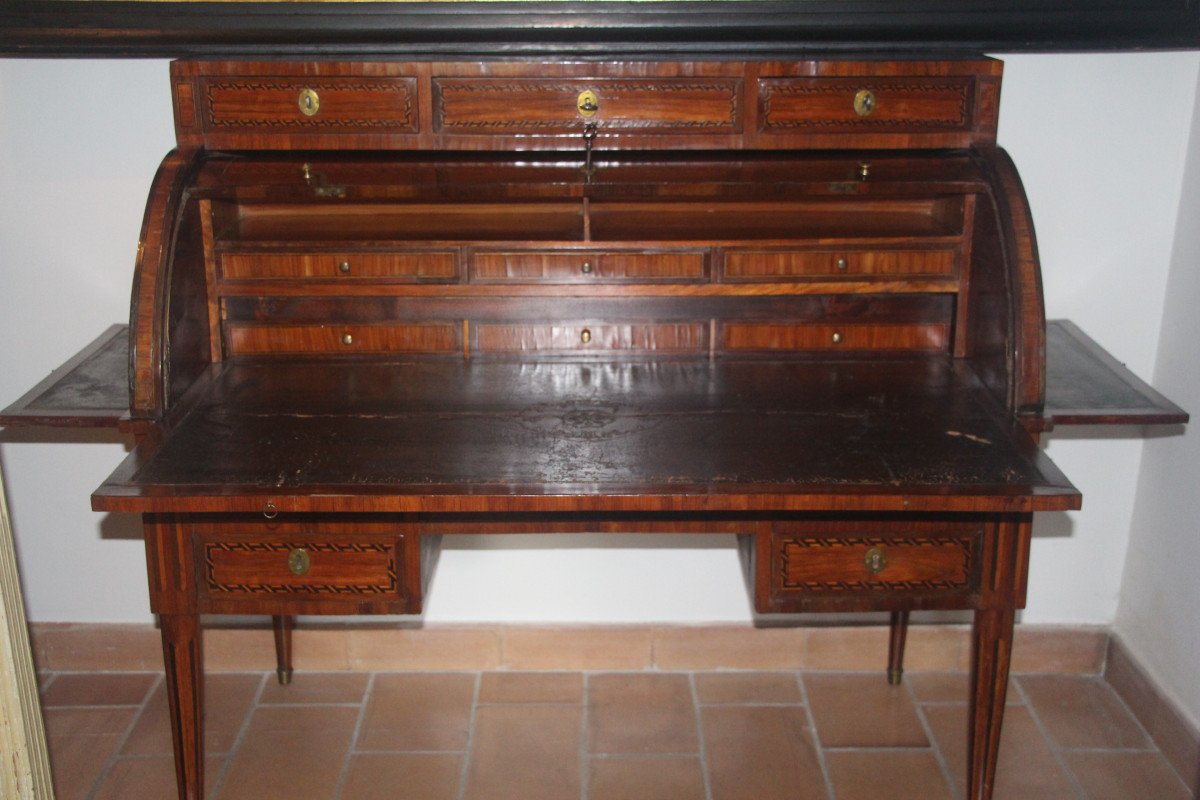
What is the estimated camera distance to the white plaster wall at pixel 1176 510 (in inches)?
113

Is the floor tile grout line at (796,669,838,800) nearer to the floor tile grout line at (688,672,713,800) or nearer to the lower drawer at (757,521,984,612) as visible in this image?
the floor tile grout line at (688,672,713,800)

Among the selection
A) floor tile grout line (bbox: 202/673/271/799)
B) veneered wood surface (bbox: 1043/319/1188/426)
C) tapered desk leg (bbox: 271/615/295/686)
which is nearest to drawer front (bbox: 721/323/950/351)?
veneered wood surface (bbox: 1043/319/1188/426)

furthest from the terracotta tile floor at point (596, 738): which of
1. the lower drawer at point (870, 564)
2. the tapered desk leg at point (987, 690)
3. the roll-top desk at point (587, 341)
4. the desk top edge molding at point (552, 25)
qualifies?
the desk top edge molding at point (552, 25)

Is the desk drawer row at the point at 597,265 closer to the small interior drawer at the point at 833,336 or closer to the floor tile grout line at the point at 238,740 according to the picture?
the small interior drawer at the point at 833,336

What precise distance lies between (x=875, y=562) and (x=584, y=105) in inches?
44.4

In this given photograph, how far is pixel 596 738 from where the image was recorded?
3055mm

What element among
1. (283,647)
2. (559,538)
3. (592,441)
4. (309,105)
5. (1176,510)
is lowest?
(283,647)

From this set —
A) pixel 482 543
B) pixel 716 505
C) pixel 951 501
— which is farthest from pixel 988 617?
pixel 482 543

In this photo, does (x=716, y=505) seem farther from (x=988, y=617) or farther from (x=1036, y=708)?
(x=1036, y=708)

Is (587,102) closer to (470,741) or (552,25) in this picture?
(552,25)

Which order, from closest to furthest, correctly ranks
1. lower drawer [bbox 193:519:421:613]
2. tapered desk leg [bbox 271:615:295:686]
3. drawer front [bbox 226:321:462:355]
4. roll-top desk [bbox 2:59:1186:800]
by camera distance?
roll-top desk [bbox 2:59:1186:800], lower drawer [bbox 193:519:421:613], drawer front [bbox 226:321:462:355], tapered desk leg [bbox 271:615:295:686]

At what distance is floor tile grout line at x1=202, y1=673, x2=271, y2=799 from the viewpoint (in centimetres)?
289

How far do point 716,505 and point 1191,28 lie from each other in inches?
66.2

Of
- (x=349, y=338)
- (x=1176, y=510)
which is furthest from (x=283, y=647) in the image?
(x=1176, y=510)
